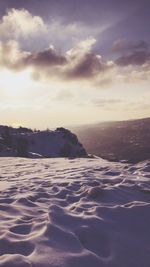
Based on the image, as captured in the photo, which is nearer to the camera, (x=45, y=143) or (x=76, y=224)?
(x=76, y=224)

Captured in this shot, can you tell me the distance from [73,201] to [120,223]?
1887 mm

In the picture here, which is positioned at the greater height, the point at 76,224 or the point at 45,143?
the point at 76,224

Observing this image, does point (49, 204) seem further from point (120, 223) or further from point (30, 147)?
point (30, 147)

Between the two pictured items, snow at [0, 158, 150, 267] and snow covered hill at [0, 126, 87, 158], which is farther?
snow covered hill at [0, 126, 87, 158]

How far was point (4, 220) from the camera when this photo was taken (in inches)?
219

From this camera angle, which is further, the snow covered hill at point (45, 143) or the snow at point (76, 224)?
the snow covered hill at point (45, 143)

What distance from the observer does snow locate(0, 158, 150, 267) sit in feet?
13.6

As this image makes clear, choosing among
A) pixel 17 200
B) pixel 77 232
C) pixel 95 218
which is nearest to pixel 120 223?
pixel 95 218

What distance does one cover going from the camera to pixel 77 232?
16.6 ft

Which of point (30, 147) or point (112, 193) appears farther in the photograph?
point (30, 147)

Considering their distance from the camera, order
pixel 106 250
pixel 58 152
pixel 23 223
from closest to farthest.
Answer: pixel 106 250 → pixel 23 223 → pixel 58 152

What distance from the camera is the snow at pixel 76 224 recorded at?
4152 millimetres

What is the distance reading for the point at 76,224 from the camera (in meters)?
5.39

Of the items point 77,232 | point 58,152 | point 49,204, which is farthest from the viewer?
point 58,152
